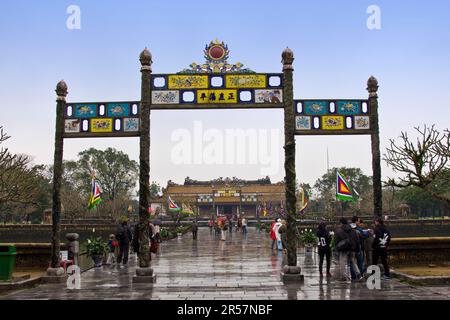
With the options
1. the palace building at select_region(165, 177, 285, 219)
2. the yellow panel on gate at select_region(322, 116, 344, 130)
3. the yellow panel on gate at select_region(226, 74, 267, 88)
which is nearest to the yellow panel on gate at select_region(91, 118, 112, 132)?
the yellow panel on gate at select_region(226, 74, 267, 88)

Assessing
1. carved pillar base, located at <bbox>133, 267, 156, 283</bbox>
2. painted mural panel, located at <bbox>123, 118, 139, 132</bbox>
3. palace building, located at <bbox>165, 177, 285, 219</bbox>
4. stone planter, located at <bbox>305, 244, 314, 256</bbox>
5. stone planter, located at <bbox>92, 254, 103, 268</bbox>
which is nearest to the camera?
carved pillar base, located at <bbox>133, 267, 156, 283</bbox>

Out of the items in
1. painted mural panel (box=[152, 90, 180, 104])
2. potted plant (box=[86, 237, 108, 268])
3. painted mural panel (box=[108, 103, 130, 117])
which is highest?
painted mural panel (box=[152, 90, 180, 104])

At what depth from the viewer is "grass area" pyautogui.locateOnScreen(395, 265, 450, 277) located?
12.3 metres

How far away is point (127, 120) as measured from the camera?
1309 cm

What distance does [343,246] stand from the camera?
12.0 m

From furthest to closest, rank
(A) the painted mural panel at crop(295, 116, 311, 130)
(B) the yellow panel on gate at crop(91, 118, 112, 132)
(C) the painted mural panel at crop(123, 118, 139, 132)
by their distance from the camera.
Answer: (B) the yellow panel on gate at crop(91, 118, 112, 132) < (C) the painted mural panel at crop(123, 118, 139, 132) < (A) the painted mural panel at crop(295, 116, 311, 130)

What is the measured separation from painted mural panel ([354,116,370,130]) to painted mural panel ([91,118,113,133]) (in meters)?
7.23

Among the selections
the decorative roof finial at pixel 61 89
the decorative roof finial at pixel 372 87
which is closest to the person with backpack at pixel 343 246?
the decorative roof finial at pixel 372 87

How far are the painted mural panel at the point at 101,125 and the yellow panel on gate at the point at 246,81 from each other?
143 inches

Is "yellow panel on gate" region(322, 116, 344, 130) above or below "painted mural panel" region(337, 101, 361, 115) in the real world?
below

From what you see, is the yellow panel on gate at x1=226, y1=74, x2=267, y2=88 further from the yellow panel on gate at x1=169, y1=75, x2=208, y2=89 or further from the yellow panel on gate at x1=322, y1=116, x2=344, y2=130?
the yellow panel on gate at x1=322, y1=116, x2=344, y2=130
